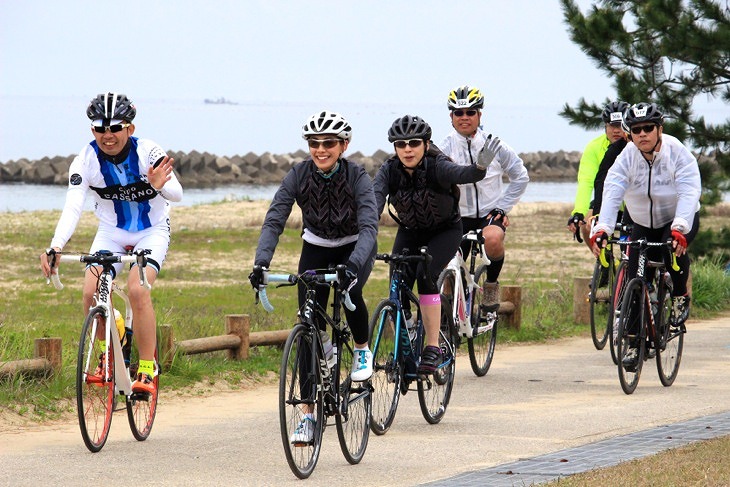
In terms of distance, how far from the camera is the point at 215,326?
14055mm

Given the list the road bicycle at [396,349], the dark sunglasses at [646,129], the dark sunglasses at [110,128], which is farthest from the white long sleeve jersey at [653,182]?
the dark sunglasses at [110,128]

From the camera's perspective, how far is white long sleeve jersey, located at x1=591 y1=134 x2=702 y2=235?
11164mm

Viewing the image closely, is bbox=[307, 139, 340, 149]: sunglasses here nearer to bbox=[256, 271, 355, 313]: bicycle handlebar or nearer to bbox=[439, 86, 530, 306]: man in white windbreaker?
bbox=[256, 271, 355, 313]: bicycle handlebar

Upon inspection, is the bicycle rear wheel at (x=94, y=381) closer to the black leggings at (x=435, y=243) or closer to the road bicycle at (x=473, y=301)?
the black leggings at (x=435, y=243)

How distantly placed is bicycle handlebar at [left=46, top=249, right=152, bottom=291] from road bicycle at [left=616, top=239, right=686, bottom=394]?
13.0 feet

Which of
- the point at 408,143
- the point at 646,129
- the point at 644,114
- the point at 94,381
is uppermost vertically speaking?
the point at 644,114

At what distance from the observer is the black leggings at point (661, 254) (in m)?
11.3

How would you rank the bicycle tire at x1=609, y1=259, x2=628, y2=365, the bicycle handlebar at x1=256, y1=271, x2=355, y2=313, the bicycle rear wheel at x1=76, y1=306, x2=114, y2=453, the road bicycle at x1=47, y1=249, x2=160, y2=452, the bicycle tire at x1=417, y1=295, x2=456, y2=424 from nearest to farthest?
1. the bicycle handlebar at x1=256, y1=271, x2=355, y2=313
2. the bicycle rear wheel at x1=76, y1=306, x2=114, y2=453
3. the road bicycle at x1=47, y1=249, x2=160, y2=452
4. the bicycle tire at x1=417, y1=295, x2=456, y2=424
5. the bicycle tire at x1=609, y1=259, x2=628, y2=365

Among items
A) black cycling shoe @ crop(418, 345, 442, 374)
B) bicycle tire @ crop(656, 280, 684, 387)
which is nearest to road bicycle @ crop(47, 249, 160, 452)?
black cycling shoe @ crop(418, 345, 442, 374)

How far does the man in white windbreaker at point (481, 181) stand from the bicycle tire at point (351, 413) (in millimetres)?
3911

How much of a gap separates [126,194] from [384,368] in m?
2.03

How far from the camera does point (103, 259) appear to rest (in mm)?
8539

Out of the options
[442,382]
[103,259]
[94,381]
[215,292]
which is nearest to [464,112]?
[442,382]

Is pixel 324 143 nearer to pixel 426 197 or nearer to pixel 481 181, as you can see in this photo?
pixel 426 197
